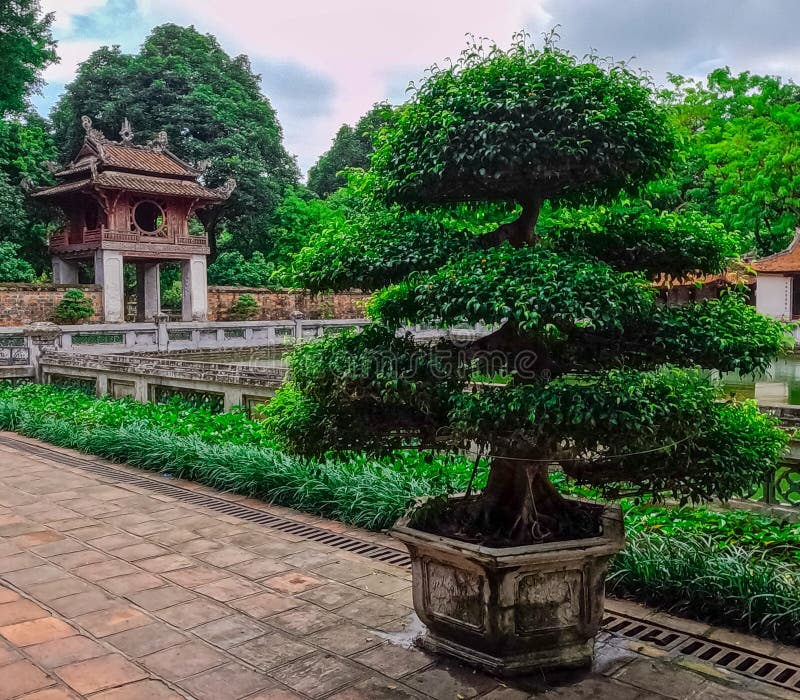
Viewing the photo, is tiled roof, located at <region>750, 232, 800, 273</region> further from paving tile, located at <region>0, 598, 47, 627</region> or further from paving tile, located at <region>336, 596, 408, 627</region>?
paving tile, located at <region>0, 598, 47, 627</region>

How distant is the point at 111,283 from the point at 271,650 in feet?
78.8

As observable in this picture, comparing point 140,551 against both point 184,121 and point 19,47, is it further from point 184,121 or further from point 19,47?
point 184,121

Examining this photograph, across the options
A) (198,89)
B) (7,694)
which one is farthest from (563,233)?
(198,89)

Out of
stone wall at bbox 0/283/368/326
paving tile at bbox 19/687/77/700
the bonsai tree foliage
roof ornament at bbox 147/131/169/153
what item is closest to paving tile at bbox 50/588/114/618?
paving tile at bbox 19/687/77/700

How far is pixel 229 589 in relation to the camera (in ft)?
16.2

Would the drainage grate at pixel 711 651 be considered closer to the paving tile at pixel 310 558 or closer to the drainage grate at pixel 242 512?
the drainage grate at pixel 242 512

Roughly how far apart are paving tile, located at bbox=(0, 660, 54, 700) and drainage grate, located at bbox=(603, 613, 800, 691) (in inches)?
119

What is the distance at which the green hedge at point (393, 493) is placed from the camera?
4.29m

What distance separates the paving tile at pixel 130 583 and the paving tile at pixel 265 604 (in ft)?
2.30

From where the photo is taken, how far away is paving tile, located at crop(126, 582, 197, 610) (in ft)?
15.3

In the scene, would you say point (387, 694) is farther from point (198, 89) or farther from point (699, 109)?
point (198, 89)

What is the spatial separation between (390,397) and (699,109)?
26883mm

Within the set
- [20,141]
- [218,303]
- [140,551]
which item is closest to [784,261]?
[218,303]

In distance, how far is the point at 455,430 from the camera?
361 centimetres
